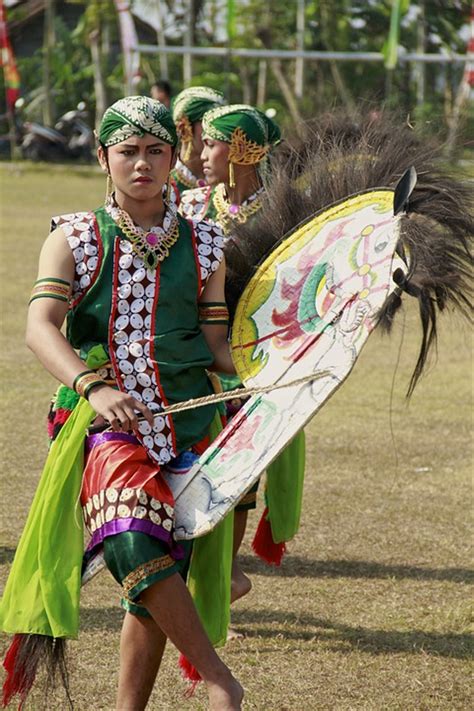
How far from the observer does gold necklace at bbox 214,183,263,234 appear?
4.52 metres

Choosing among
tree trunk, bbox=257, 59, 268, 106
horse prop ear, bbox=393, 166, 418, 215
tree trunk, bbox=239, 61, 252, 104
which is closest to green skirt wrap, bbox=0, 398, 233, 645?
horse prop ear, bbox=393, 166, 418, 215

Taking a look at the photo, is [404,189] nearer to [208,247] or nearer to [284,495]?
[208,247]

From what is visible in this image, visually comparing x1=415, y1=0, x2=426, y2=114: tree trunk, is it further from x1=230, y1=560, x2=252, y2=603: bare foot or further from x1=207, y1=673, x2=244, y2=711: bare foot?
x1=207, y1=673, x2=244, y2=711: bare foot

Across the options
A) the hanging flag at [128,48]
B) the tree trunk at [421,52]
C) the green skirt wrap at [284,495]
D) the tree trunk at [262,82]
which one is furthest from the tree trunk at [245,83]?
the green skirt wrap at [284,495]

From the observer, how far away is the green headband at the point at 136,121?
3.11 metres

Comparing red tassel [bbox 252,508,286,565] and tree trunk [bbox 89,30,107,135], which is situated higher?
red tassel [bbox 252,508,286,565]

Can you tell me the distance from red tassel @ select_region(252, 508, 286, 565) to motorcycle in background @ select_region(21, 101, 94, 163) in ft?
81.3

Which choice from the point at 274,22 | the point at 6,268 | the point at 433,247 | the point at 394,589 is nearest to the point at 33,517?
the point at 433,247

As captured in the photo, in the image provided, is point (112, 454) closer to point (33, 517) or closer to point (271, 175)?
point (33, 517)

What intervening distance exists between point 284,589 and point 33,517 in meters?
1.85

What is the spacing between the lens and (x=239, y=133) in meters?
4.62

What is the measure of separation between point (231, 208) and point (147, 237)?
1458mm

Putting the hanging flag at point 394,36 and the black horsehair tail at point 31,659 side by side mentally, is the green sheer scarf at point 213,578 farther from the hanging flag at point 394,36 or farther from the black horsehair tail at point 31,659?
the hanging flag at point 394,36

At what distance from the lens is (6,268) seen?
13242 millimetres
